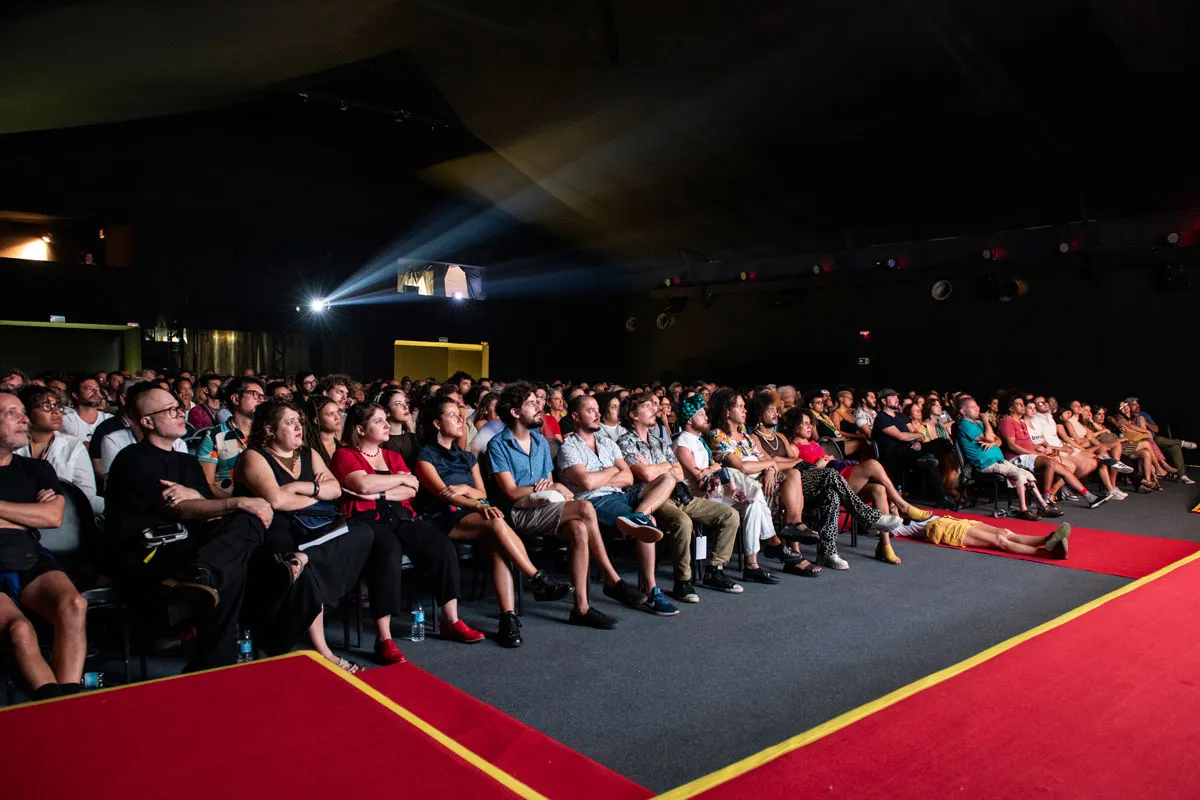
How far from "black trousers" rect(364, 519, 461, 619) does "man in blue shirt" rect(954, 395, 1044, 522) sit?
4934mm

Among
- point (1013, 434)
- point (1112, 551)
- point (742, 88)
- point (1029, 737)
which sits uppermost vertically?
point (742, 88)

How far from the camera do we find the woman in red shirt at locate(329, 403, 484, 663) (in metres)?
3.52

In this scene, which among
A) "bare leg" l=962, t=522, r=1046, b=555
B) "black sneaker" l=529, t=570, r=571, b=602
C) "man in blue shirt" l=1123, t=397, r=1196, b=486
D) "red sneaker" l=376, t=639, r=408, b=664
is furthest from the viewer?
"man in blue shirt" l=1123, t=397, r=1196, b=486

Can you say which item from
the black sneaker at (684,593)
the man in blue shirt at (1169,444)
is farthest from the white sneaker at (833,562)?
the man in blue shirt at (1169,444)

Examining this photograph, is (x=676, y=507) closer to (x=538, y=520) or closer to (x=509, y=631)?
(x=538, y=520)

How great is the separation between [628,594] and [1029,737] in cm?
215

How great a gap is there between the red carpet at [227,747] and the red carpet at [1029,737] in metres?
0.61

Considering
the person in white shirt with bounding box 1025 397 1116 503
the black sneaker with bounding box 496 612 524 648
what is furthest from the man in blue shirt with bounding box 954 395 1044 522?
the black sneaker with bounding box 496 612 524 648

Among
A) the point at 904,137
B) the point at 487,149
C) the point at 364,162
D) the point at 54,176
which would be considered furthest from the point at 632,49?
the point at 54,176

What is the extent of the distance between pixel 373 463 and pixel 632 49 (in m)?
7.52

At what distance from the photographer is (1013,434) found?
7.05 m

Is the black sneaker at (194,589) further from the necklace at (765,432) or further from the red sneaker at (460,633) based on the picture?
the necklace at (765,432)

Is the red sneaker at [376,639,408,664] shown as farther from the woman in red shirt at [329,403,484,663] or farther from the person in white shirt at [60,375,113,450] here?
the person in white shirt at [60,375,113,450]

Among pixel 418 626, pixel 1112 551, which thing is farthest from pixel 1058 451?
pixel 418 626
